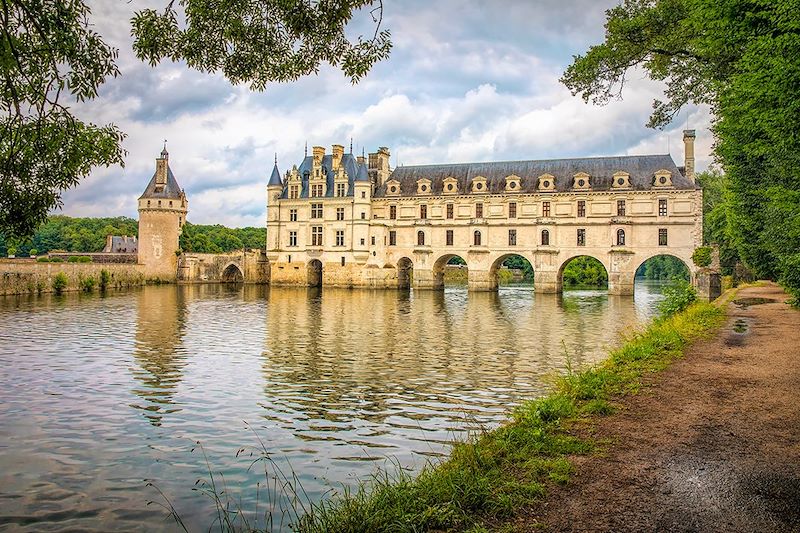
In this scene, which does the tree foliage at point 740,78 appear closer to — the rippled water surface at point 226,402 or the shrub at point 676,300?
the shrub at point 676,300

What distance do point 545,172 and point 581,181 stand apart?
3310 millimetres

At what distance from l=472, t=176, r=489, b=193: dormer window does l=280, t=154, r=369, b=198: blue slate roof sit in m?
9.47

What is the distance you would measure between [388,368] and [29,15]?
10.4 meters

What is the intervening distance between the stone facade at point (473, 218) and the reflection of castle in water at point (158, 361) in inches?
1108

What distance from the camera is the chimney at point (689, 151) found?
47.6 metres

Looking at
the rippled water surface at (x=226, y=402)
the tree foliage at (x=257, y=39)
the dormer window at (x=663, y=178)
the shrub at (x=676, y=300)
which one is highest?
the dormer window at (x=663, y=178)

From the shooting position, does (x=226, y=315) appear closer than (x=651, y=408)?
No

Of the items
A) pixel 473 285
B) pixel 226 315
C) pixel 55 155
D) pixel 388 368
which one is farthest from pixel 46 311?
pixel 473 285

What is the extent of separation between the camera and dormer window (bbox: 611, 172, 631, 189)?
48.2 metres

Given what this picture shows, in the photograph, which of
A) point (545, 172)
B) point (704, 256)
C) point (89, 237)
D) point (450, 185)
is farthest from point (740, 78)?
point (89, 237)

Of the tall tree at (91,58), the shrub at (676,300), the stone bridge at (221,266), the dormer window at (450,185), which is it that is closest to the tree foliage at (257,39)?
the tall tree at (91,58)

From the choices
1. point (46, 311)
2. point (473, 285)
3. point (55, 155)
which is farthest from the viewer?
point (473, 285)

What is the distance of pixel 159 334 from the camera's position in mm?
21344

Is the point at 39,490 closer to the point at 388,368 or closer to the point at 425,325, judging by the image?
the point at 388,368
